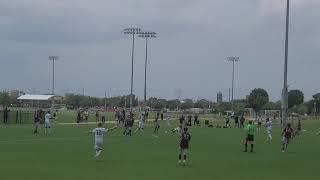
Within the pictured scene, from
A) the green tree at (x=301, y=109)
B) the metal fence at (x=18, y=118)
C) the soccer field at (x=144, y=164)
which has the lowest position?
the soccer field at (x=144, y=164)

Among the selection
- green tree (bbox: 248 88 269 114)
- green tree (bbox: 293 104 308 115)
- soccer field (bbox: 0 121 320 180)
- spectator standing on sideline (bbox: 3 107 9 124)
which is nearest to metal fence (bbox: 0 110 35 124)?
spectator standing on sideline (bbox: 3 107 9 124)

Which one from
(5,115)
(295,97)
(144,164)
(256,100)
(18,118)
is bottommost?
(144,164)

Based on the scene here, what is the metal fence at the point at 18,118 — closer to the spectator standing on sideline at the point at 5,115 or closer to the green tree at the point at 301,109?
the spectator standing on sideline at the point at 5,115

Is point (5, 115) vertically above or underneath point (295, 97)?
underneath

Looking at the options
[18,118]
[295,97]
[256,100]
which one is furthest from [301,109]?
[18,118]

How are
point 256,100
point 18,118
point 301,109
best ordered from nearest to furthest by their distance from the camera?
point 18,118 < point 301,109 < point 256,100

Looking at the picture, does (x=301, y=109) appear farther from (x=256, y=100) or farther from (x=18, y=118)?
(x=18, y=118)

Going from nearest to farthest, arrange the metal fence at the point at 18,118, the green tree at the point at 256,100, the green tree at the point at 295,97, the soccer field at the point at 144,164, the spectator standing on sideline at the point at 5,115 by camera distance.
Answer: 1. the soccer field at the point at 144,164
2. the spectator standing on sideline at the point at 5,115
3. the metal fence at the point at 18,118
4. the green tree at the point at 295,97
5. the green tree at the point at 256,100

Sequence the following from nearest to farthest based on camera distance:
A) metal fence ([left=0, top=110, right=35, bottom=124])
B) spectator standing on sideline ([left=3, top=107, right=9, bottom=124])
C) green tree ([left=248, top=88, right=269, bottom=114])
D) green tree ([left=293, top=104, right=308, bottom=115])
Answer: spectator standing on sideline ([left=3, top=107, right=9, bottom=124]) < metal fence ([left=0, top=110, right=35, bottom=124]) < green tree ([left=293, top=104, right=308, bottom=115]) < green tree ([left=248, top=88, right=269, bottom=114])

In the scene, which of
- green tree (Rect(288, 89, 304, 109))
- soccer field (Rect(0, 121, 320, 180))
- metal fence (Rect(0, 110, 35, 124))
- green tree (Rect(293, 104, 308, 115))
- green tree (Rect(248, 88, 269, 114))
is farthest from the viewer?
green tree (Rect(248, 88, 269, 114))

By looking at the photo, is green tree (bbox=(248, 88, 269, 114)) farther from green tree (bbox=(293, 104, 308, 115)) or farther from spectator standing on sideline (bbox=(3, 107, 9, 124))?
spectator standing on sideline (bbox=(3, 107, 9, 124))

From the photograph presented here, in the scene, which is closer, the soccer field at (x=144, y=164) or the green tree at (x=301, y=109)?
the soccer field at (x=144, y=164)

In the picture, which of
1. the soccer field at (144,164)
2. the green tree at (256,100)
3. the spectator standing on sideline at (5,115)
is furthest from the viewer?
the green tree at (256,100)

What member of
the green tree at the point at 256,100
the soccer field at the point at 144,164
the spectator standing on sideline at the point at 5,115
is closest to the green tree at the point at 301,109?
the green tree at the point at 256,100
